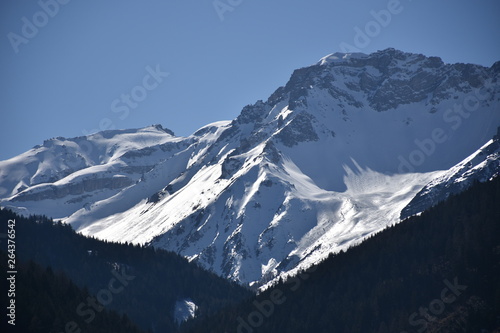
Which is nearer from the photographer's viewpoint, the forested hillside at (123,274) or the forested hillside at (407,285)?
the forested hillside at (407,285)

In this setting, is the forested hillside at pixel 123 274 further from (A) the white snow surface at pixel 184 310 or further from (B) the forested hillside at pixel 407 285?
(B) the forested hillside at pixel 407 285

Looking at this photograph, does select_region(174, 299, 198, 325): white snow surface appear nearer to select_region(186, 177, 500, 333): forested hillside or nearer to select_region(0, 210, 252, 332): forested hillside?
select_region(0, 210, 252, 332): forested hillside

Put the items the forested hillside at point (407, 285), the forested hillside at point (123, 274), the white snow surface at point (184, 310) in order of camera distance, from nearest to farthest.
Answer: the forested hillside at point (407, 285)
the forested hillside at point (123, 274)
the white snow surface at point (184, 310)

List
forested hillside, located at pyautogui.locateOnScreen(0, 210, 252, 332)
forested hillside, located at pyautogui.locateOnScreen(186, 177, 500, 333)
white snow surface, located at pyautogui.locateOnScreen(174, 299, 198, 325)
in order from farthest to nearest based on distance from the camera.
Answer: white snow surface, located at pyautogui.locateOnScreen(174, 299, 198, 325) → forested hillside, located at pyautogui.locateOnScreen(0, 210, 252, 332) → forested hillside, located at pyautogui.locateOnScreen(186, 177, 500, 333)

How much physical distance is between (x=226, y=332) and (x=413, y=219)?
154ft

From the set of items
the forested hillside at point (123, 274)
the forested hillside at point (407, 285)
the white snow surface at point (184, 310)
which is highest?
the forested hillside at point (123, 274)

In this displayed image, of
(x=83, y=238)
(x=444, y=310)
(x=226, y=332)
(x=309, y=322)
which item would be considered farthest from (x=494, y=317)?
(x=83, y=238)

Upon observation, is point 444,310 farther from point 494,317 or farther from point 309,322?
point 309,322

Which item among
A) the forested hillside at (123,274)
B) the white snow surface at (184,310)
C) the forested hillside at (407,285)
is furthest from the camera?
the white snow surface at (184,310)

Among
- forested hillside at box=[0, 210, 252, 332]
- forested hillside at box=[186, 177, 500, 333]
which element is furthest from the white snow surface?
forested hillside at box=[186, 177, 500, 333]

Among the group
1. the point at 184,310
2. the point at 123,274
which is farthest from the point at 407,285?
the point at 123,274

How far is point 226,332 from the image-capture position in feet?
502

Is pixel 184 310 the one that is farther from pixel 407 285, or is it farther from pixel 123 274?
pixel 407 285

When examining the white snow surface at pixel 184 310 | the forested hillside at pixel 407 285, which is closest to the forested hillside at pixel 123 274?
the white snow surface at pixel 184 310
